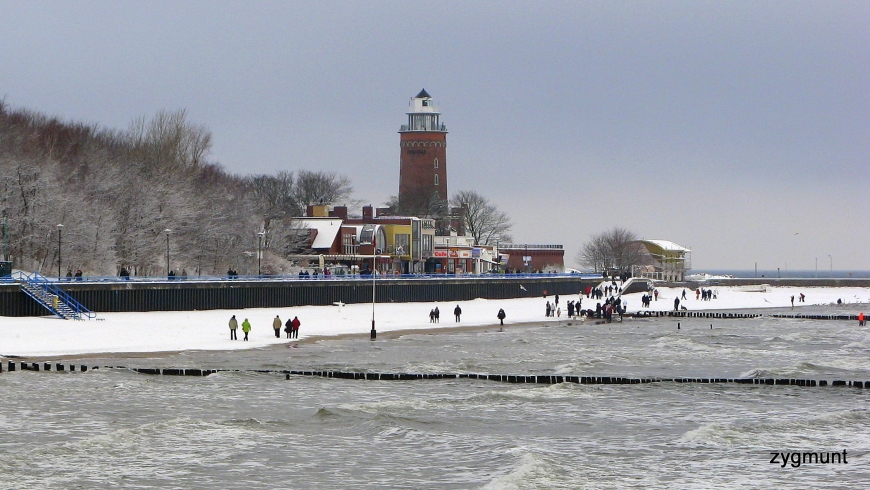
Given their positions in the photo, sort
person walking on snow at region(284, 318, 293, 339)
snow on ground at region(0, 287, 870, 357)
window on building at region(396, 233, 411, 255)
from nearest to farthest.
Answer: snow on ground at region(0, 287, 870, 357) → person walking on snow at region(284, 318, 293, 339) → window on building at region(396, 233, 411, 255)

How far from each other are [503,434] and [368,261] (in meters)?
85.2

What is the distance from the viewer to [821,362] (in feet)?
168

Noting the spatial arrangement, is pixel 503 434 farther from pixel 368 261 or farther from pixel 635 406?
pixel 368 261

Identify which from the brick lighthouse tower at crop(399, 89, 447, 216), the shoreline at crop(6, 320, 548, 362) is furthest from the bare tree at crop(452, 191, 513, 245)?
the shoreline at crop(6, 320, 548, 362)

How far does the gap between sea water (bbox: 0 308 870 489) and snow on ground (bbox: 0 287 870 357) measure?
13.7 ft

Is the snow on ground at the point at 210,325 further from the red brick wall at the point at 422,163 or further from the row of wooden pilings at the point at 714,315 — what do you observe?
the red brick wall at the point at 422,163

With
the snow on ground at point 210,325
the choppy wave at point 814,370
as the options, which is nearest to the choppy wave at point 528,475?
the choppy wave at point 814,370

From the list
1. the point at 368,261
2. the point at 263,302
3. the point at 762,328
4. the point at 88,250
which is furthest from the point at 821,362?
the point at 368,261

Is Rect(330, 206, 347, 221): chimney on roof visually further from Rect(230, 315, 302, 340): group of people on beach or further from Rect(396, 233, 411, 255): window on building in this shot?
Rect(230, 315, 302, 340): group of people on beach

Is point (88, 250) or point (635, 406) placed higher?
point (88, 250)

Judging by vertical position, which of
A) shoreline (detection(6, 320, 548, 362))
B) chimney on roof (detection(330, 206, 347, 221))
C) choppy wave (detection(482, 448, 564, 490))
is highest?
chimney on roof (detection(330, 206, 347, 221))

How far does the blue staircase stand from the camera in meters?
61.2

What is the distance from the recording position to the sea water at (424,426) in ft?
90.6

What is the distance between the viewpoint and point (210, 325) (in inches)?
2495
